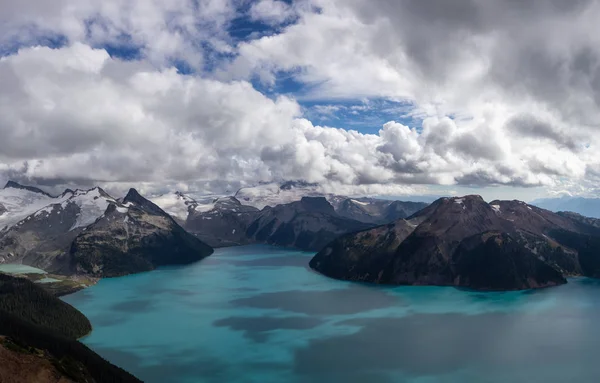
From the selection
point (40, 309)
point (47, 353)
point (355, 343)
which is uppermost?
point (47, 353)

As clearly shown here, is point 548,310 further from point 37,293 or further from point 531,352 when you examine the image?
point 37,293

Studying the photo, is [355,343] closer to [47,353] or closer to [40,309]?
[47,353]

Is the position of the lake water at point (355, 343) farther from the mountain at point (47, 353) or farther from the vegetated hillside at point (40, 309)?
the mountain at point (47, 353)

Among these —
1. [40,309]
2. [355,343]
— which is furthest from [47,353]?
[355,343]

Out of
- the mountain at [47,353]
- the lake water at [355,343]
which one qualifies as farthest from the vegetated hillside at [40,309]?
the lake water at [355,343]

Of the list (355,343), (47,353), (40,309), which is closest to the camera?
(47,353)

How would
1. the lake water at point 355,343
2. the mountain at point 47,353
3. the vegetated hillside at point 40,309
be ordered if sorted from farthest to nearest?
the vegetated hillside at point 40,309
the lake water at point 355,343
the mountain at point 47,353

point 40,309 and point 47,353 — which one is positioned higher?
point 47,353

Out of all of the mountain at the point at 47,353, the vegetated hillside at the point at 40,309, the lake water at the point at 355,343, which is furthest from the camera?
the vegetated hillside at the point at 40,309

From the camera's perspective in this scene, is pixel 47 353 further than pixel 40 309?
No
